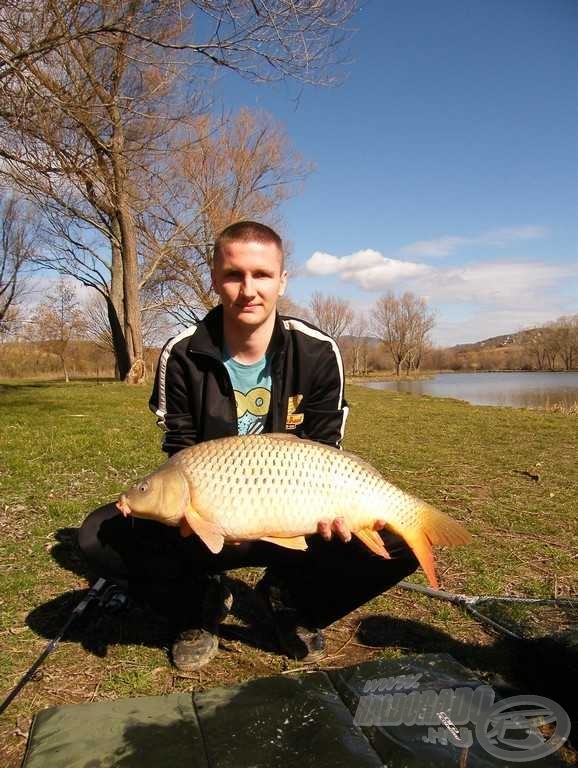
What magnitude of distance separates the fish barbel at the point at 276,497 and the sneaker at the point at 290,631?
0.48 meters

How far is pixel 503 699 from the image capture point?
162cm

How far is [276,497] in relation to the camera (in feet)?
5.58

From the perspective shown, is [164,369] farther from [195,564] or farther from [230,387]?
[195,564]

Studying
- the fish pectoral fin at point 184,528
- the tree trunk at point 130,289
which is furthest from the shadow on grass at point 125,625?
the tree trunk at point 130,289

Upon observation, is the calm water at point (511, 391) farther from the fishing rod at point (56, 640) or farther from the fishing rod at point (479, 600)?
the fishing rod at point (56, 640)

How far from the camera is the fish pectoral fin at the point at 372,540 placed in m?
1.76

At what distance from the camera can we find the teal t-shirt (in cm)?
222

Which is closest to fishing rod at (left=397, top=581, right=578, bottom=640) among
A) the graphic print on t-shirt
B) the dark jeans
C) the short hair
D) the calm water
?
the dark jeans

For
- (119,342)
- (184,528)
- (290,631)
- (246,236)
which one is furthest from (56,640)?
(119,342)

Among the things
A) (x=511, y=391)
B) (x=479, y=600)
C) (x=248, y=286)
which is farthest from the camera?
Answer: (x=511, y=391)

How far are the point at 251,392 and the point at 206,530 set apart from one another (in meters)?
0.66

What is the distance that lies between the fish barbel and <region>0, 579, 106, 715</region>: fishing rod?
605 millimetres

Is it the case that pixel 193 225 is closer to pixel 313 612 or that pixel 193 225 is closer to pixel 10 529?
pixel 10 529

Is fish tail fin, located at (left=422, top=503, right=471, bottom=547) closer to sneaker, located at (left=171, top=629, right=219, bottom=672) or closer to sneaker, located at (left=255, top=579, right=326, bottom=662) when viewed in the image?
sneaker, located at (left=255, top=579, right=326, bottom=662)
